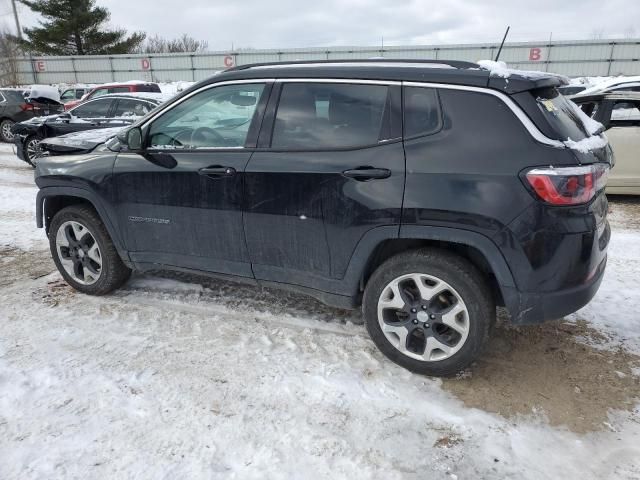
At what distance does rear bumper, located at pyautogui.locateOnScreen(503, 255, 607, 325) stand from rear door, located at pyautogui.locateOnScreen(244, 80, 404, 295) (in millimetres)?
801

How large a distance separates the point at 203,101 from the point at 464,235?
6.87ft

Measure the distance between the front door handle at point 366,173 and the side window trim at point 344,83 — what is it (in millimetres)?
149

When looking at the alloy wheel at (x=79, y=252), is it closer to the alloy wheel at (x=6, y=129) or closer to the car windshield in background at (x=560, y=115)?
the car windshield in background at (x=560, y=115)

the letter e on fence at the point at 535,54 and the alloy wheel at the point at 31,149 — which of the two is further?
the letter e on fence at the point at 535,54

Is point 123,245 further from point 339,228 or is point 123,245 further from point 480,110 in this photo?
point 480,110

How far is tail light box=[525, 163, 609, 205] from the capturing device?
98.2 inches

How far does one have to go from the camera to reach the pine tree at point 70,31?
40188mm

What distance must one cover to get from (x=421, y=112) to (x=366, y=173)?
483mm

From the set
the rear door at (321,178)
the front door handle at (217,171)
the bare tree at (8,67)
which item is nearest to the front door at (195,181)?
the front door handle at (217,171)

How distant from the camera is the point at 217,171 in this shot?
10.8 ft

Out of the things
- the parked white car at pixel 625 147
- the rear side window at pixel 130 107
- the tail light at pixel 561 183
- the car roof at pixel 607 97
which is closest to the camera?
the tail light at pixel 561 183

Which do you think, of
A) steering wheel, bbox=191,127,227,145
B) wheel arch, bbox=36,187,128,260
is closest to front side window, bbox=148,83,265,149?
steering wheel, bbox=191,127,227,145

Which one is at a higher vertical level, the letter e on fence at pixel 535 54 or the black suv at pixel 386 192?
the letter e on fence at pixel 535 54

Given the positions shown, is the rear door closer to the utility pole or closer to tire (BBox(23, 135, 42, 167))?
tire (BBox(23, 135, 42, 167))
